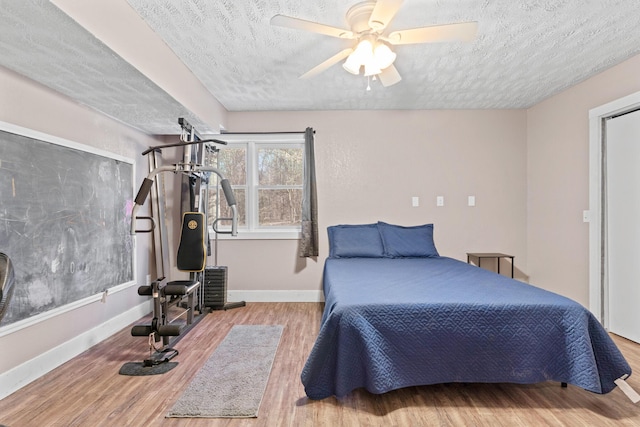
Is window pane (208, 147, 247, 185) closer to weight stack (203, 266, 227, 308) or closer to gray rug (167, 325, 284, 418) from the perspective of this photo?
weight stack (203, 266, 227, 308)

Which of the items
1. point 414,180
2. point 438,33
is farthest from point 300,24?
point 414,180

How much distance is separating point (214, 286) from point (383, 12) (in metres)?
3.15

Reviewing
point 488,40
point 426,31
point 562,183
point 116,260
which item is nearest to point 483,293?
point 426,31

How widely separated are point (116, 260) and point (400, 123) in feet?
11.6

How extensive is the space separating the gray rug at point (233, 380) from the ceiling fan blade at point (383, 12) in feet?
7.52

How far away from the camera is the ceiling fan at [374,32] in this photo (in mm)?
1847

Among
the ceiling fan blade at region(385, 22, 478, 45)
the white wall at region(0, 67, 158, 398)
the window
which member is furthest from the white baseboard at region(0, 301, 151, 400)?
the ceiling fan blade at region(385, 22, 478, 45)

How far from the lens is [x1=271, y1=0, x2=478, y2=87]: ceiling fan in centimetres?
185

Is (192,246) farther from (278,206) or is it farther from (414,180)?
(414,180)

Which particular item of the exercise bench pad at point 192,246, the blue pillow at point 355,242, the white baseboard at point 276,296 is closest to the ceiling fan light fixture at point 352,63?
the exercise bench pad at point 192,246

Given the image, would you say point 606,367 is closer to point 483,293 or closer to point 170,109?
point 483,293

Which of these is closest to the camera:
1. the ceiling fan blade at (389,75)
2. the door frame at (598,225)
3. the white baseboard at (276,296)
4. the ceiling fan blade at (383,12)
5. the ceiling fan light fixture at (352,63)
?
the ceiling fan blade at (383,12)

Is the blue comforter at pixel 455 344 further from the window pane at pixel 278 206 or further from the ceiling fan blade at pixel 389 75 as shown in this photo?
the window pane at pixel 278 206

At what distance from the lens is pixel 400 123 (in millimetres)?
4191
